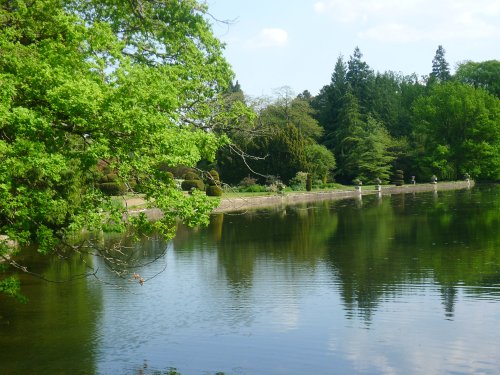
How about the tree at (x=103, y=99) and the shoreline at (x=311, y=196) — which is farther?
the shoreline at (x=311, y=196)

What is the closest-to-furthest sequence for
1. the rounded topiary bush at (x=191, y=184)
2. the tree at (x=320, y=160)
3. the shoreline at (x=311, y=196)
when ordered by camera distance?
1. the shoreline at (x=311, y=196)
2. the rounded topiary bush at (x=191, y=184)
3. the tree at (x=320, y=160)

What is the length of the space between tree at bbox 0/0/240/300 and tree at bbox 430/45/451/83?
80438 mm

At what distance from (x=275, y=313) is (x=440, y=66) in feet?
270

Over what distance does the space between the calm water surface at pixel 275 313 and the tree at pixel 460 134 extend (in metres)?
42.4

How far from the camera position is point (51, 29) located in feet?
32.0

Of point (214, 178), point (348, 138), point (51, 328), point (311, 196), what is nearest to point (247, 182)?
point (311, 196)

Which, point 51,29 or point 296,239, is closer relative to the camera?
point 51,29

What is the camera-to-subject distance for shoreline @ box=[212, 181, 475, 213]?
1518 inches

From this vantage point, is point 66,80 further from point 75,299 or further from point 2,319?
point 75,299

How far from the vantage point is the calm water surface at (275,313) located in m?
9.53

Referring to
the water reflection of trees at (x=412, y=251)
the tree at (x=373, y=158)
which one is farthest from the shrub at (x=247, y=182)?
the water reflection of trees at (x=412, y=251)

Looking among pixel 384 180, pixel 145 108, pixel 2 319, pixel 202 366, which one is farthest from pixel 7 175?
pixel 384 180

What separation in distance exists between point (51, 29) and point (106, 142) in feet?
6.73

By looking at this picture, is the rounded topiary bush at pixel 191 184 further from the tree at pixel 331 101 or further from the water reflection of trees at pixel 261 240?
the tree at pixel 331 101
